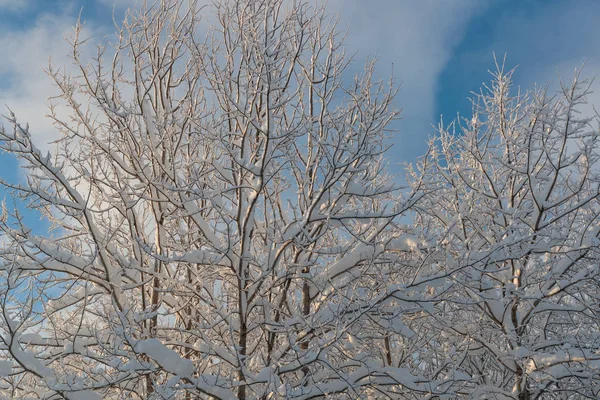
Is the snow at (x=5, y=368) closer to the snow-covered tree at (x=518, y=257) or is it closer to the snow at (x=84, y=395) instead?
the snow at (x=84, y=395)

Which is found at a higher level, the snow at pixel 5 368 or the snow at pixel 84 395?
the snow at pixel 5 368

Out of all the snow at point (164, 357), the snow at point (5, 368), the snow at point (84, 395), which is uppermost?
the snow at point (5, 368)

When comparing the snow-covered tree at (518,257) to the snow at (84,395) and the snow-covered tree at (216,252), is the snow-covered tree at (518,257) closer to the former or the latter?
the snow-covered tree at (216,252)

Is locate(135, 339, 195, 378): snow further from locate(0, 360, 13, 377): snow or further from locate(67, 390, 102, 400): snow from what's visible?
locate(0, 360, 13, 377): snow

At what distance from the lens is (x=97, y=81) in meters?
6.15

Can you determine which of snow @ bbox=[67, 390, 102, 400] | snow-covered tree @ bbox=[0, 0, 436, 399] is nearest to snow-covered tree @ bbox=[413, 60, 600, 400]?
snow-covered tree @ bbox=[0, 0, 436, 399]

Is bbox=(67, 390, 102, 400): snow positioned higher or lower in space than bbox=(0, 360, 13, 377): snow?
lower

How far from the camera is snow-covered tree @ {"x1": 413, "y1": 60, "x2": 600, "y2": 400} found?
5.39m

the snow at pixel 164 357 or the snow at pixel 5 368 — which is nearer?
the snow at pixel 164 357

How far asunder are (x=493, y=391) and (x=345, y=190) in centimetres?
300

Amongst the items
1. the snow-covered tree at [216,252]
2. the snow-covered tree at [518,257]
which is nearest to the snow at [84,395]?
the snow-covered tree at [216,252]

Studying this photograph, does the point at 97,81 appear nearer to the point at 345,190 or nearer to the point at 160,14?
the point at 160,14

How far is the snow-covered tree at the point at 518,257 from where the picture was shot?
5.39m

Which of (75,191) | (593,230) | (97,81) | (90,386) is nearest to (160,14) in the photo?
(97,81)
